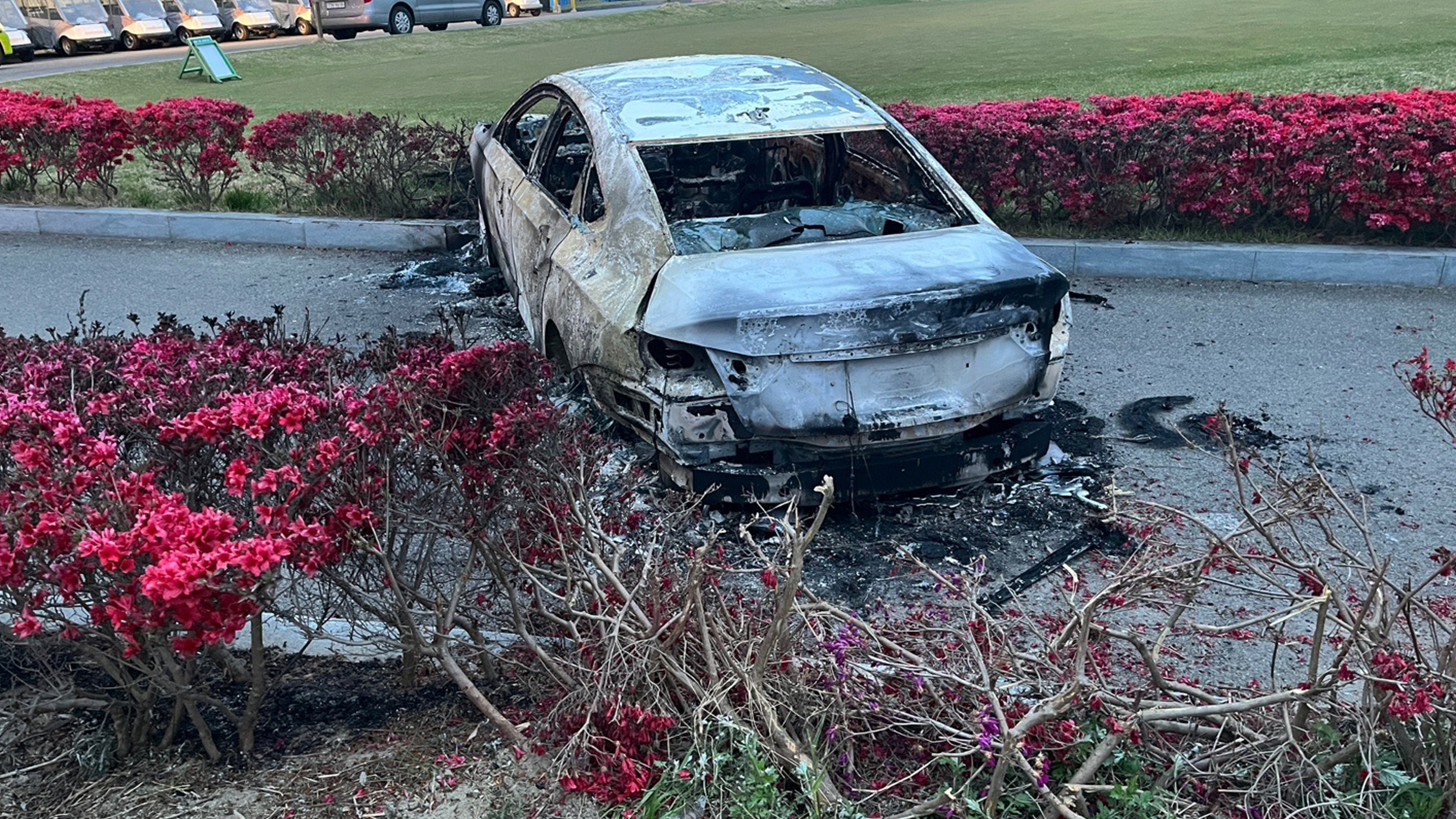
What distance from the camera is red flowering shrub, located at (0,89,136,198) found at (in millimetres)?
9828

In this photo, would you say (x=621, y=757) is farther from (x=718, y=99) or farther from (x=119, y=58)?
(x=119, y=58)

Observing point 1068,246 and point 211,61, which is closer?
point 1068,246

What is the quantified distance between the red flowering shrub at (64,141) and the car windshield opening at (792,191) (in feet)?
19.2

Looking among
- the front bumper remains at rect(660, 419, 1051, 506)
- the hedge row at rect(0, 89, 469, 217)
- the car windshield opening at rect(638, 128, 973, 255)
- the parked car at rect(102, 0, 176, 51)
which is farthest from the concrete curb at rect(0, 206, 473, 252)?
the parked car at rect(102, 0, 176, 51)

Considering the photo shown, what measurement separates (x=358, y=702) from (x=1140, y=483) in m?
3.24

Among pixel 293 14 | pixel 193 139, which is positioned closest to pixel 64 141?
pixel 193 139

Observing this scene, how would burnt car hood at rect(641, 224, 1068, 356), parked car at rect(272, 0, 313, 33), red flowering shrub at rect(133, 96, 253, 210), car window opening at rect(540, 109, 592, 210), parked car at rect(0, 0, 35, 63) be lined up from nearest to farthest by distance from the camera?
burnt car hood at rect(641, 224, 1068, 356)
car window opening at rect(540, 109, 592, 210)
red flowering shrub at rect(133, 96, 253, 210)
parked car at rect(0, 0, 35, 63)
parked car at rect(272, 0, 313, 33)

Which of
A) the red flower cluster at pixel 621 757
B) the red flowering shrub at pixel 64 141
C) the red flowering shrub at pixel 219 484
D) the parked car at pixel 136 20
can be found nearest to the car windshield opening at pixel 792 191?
the red flowering shrub at pixel 219 484

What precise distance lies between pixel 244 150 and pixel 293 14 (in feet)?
73.0

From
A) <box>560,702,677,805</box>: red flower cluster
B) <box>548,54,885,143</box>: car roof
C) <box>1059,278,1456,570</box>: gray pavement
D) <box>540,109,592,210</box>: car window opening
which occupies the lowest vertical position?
<box>1059,278,1456,570</box>: gray pavement

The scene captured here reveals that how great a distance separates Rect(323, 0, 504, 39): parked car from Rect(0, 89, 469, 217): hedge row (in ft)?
64.1

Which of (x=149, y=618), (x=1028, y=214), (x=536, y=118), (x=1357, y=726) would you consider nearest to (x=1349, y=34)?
(x=1028, y=214)

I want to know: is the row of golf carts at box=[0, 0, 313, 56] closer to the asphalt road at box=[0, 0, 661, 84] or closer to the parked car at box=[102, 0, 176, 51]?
the parked car at box=[102, 0, 176, 51]

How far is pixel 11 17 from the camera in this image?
82.5ft
